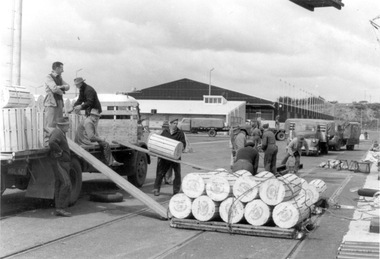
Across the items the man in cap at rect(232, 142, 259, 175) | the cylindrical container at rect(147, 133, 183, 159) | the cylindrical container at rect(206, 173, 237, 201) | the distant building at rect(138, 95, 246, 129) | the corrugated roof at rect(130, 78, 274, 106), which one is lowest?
the cylindrical container at rect(206, 173, 237, 201)

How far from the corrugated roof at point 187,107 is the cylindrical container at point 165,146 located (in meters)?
65.1

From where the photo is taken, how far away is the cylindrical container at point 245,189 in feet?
29.0

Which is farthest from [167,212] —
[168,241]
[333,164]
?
[333,164]

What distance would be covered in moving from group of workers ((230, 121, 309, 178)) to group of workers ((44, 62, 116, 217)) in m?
3.29

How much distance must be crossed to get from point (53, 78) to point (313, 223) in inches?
231

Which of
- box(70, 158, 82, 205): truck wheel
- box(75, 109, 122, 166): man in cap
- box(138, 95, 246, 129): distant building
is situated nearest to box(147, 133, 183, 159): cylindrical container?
box(75, 109, 122, 166): man in cap

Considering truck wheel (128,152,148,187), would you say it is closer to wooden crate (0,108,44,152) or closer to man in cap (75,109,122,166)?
man in cap (75,109,122,166)

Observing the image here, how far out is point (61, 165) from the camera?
984 cm

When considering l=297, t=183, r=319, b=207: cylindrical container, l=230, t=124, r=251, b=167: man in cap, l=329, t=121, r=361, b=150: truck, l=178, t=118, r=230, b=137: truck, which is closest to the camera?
l=297, t=183, r=319, b=207: cylindrical container

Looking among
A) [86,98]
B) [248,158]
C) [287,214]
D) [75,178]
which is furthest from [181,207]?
[86,98]

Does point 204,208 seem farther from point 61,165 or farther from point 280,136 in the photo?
point 280,136

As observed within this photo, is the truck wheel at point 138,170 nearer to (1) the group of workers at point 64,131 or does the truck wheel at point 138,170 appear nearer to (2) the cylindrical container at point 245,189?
(1) the group of workers at point 64,131

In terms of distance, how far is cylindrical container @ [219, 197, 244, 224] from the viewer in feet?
28.7

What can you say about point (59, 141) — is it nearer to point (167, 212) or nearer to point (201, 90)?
point (167, 212)
